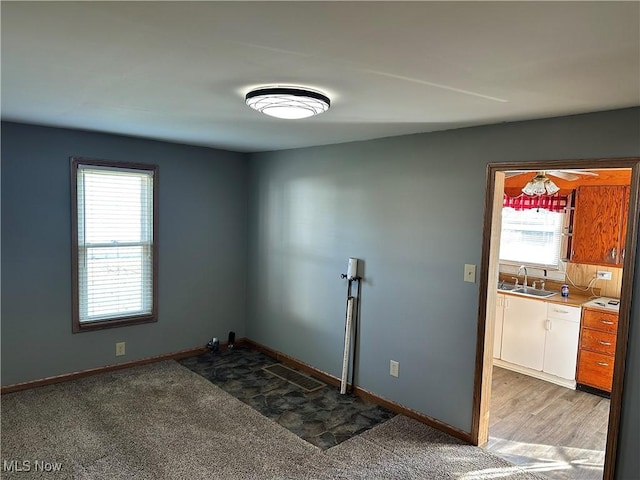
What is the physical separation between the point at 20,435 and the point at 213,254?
2384 mm

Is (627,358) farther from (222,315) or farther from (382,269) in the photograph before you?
(222,315)

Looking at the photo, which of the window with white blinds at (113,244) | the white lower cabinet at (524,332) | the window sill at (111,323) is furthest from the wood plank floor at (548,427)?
the window with white blinds at (113,244)

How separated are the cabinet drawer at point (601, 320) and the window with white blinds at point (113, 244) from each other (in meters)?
4.27

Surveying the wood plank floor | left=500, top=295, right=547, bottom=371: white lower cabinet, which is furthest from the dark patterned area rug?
left=500, top=295, right=547, bottom=371: white lower cabinet

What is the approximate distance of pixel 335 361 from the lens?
13.5 ft

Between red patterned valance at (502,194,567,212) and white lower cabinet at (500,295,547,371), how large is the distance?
1.15 m

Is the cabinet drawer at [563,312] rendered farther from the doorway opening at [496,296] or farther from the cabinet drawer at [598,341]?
the doorway opening at [496,296]

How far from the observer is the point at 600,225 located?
14.7 feet

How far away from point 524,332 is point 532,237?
1.28 m

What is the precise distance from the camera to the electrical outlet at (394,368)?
141 inches

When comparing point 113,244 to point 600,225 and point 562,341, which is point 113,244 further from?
point 600,225

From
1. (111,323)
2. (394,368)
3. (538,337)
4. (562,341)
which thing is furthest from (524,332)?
(111,323)

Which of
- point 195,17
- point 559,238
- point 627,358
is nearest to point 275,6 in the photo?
point 195,17

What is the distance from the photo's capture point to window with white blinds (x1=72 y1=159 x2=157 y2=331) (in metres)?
3.93
